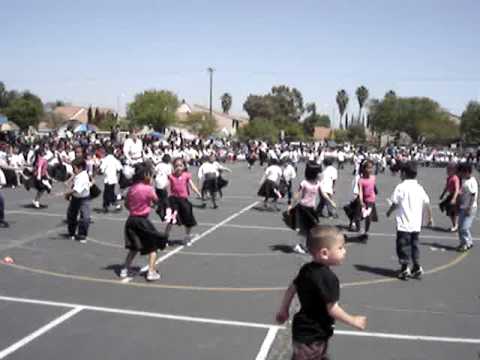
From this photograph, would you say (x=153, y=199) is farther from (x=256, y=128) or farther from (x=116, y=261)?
(x=256, y=128)

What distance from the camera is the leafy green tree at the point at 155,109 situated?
258 ft

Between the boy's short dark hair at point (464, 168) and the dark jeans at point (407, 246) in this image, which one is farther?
the boy's short dark hair at point (464, 168)

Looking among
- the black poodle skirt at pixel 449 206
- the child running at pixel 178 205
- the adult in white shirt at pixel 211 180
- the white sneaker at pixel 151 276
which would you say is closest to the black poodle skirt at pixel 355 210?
the black poodle skirt at pixel 449 206

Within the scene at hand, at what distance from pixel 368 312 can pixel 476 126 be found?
82.6 m

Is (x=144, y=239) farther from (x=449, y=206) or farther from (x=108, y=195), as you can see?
(x=449, y=206)

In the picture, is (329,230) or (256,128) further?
(256,128)

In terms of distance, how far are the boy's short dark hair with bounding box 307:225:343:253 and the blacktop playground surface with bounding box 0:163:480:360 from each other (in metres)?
2.24

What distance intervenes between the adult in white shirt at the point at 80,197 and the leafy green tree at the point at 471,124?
257 ft

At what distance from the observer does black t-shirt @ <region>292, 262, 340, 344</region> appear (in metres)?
3.94

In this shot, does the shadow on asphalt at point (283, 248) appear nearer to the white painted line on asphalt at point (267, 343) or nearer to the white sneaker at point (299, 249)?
the white sneaker at point (299, 249)

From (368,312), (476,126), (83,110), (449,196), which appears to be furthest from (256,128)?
(368,312)

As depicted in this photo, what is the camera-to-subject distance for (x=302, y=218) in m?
10.6

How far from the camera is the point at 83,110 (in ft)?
356

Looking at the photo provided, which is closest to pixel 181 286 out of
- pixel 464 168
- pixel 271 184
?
pixel 464 168
